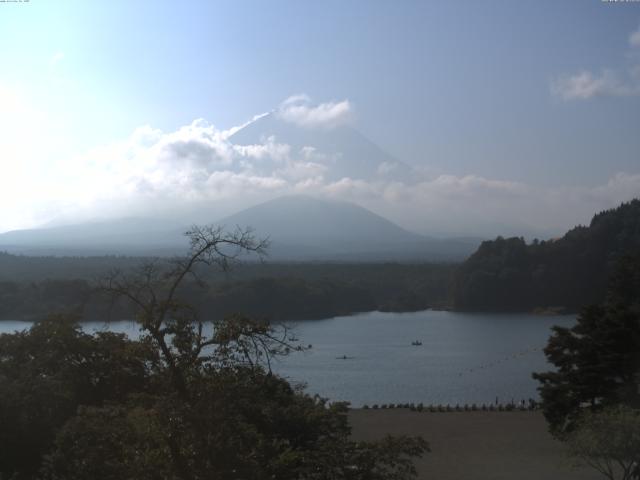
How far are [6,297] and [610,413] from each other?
25473 mm

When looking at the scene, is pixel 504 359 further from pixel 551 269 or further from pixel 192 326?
pixel 192 326

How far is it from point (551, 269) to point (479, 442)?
26.5m

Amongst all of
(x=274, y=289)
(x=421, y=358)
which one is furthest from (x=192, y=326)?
(x=274, y=289)

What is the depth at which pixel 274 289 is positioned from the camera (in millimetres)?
30422

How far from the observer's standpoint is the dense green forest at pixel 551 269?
33.4 meters

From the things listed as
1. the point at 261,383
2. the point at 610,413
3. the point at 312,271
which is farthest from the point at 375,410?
the point at 312,271

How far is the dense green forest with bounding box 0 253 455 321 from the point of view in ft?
85.6

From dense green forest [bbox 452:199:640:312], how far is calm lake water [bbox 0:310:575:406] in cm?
199

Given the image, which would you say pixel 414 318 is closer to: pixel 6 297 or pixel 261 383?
pixel 6 297

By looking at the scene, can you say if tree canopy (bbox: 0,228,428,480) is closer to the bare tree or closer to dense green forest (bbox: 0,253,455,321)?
the bare tree

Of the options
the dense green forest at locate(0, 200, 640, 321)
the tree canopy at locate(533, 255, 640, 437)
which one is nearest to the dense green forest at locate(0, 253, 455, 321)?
the dense green forest at locate(0, 200, 640, 321)

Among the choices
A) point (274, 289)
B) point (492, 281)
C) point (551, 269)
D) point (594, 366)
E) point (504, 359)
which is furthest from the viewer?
point (492, 281)

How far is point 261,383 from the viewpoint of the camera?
10.1ft

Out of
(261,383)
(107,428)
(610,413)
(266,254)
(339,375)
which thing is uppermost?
(266,254)
